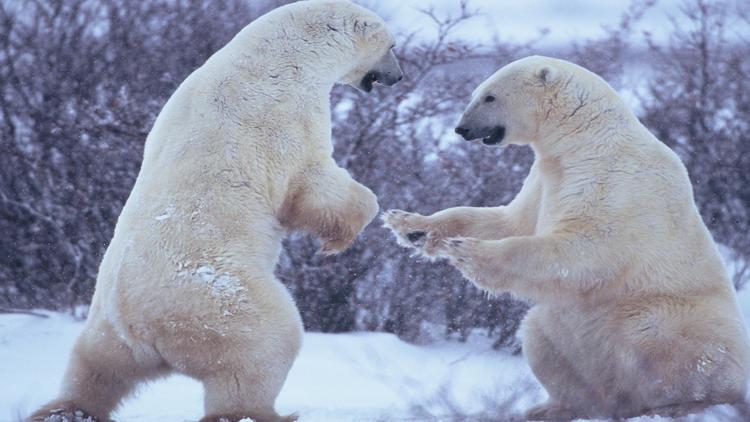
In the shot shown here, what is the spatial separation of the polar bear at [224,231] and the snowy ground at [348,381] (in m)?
0.34

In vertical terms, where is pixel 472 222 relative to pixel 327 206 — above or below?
below

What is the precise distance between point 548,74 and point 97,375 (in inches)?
87.4

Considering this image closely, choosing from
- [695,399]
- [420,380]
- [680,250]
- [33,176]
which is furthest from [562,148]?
[33,176]

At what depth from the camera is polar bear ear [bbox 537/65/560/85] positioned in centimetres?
460

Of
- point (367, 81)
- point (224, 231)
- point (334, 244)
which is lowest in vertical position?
point (334, 244)

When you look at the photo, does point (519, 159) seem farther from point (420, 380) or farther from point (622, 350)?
point (622, 350)

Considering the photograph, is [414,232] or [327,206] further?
[414,232]

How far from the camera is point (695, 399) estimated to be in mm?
4043

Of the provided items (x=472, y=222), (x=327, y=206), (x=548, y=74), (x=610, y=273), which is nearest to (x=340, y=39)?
(x=327, y=206)

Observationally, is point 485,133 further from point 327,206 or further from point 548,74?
point 327,206

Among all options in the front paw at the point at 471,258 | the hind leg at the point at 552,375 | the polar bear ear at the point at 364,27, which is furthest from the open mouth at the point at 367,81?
the hind leg at the point at 552,375

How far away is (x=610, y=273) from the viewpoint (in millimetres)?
4168

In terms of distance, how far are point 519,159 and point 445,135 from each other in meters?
0.54

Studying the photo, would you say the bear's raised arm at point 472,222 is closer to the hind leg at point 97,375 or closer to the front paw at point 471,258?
the front paw at point 471,258
